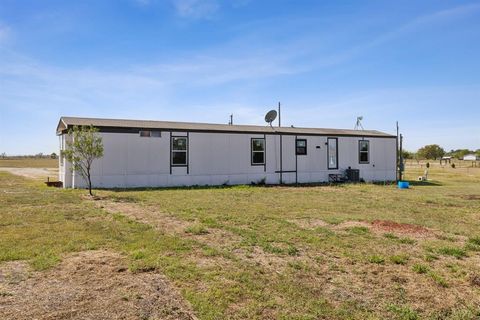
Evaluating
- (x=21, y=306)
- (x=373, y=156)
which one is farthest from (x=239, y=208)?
(x=373, y=156)

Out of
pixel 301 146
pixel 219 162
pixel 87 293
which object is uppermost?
pixel 301 146

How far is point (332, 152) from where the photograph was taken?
73.1ft

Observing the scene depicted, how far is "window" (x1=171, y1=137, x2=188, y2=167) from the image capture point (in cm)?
1812

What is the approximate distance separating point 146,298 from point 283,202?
8.69 m

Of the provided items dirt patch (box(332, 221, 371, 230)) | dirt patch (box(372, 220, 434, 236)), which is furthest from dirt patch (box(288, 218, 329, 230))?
dirt patch (box(372, 220, 434, 236))

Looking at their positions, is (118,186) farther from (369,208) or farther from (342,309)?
(342,309)

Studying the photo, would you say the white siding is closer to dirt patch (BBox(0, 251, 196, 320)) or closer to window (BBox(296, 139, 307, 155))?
window (BBox(296, 139, 307, 155))

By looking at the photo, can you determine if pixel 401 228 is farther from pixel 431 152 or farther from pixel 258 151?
pixel 431 152

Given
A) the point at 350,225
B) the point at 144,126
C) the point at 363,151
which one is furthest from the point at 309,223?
Result: the point at 363,151

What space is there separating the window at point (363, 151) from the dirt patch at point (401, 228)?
15057 millimetres

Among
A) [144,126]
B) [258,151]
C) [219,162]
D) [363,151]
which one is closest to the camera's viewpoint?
[144,126]

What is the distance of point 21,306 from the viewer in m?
3.71

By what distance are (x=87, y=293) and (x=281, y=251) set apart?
10.1 feet

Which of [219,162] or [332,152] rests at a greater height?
[332,152]
